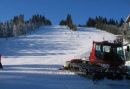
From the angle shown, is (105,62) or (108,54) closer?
(105,62)

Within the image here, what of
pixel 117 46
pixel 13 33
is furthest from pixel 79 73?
pixel 13 33

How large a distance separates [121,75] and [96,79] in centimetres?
171

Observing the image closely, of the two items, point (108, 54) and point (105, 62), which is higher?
point (108, 54)

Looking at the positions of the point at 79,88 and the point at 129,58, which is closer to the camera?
the point at 79,88

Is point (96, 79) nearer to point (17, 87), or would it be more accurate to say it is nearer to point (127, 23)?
point (17, 87)

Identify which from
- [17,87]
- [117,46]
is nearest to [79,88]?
[17,87]

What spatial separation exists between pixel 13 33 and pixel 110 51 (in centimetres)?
12869

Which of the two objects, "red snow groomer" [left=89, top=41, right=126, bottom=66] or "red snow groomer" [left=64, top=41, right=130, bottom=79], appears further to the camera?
"red snow groomer" [left=89, top=41, right=126, bottom=66]

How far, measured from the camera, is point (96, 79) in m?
24.2

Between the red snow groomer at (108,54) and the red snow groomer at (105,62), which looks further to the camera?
the red snow groomer at (108,54)

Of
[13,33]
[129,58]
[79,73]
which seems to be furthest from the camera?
[13,33]

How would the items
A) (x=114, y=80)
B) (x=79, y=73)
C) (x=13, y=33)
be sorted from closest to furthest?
(x=114, y=80) < (x=79, y=73) < (x=13, y=33)

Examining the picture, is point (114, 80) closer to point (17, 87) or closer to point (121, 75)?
point (121, 75)

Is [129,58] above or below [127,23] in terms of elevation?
below
